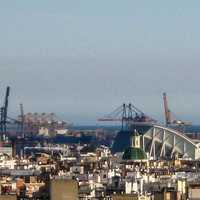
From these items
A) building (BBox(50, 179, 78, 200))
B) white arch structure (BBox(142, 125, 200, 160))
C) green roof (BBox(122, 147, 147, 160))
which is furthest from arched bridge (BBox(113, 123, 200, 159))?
building (BBox(50, 179, 78, 200))

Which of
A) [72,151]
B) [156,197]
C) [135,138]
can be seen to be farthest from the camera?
[72,151]

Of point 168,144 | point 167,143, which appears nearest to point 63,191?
point 167,143

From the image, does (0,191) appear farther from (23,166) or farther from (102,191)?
(23,166)

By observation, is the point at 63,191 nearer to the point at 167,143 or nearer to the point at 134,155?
the point at 134,155

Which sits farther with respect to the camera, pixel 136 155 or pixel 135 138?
pixel 135 138

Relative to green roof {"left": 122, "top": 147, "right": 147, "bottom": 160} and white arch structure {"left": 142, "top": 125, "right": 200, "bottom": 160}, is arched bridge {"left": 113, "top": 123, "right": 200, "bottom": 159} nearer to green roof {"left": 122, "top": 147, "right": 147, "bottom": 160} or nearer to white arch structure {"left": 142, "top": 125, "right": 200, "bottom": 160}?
white arch structure {"left": 142, "top": 125, "right": 200, "bottom": 160}

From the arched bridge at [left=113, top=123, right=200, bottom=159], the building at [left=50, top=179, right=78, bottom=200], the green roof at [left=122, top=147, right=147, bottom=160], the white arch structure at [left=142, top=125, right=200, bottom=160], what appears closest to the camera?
the building at [left=50, top=179, right=78, bottom=200]

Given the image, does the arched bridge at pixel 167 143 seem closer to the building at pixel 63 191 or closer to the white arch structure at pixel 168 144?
the white arch structure at pixel 168 144

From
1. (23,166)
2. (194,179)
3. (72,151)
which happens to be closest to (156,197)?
(194,179)
